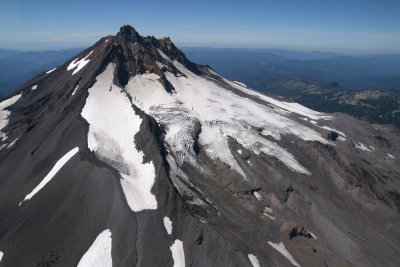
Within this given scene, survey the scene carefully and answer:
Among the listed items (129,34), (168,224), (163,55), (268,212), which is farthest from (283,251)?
(129,34)

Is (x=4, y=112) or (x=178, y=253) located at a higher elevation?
(x=4, y=112)

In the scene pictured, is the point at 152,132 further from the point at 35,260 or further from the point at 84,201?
the point at 35,260

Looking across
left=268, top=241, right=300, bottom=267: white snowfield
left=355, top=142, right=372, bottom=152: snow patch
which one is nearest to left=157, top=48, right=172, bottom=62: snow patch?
left=355, top=142, right=372, bottom=152: snow patch

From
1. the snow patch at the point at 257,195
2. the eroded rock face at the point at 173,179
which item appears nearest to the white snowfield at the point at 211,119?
the eroded rock face at the point at 173,179

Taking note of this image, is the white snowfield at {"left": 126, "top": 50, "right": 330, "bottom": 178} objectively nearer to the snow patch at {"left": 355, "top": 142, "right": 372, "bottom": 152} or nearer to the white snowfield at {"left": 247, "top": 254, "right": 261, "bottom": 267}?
the snow patch at {"left": 355, "top": 142, "right": 372, "bottom": 152}

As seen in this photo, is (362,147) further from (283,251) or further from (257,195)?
(283,251)

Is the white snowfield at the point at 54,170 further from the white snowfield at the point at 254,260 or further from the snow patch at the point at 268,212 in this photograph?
the white snowfield at the point at 254,260
